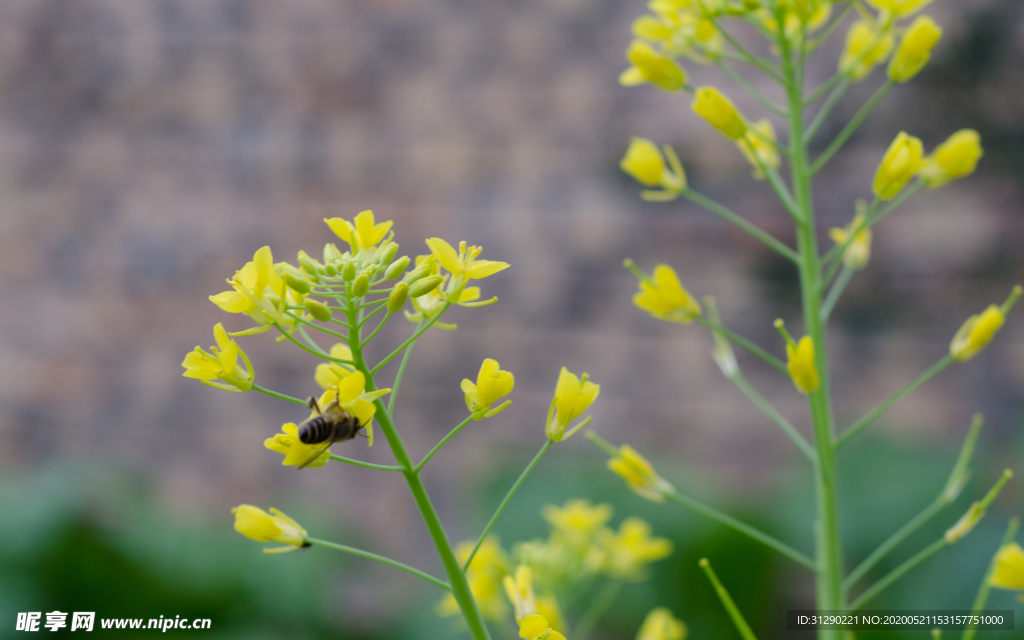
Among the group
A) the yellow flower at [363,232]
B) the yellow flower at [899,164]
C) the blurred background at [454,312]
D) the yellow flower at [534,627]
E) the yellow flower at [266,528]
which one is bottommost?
the yellow flower at [534,627]

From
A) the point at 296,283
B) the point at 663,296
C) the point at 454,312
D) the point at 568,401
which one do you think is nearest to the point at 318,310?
the point at 296,283

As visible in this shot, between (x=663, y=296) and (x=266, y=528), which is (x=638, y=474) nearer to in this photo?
(x=663, y=296)

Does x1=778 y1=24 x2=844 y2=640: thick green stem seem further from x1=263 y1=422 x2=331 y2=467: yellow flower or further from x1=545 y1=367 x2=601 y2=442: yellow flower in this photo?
x1=263 y1=422 x2=331 y2=467: yellow flower

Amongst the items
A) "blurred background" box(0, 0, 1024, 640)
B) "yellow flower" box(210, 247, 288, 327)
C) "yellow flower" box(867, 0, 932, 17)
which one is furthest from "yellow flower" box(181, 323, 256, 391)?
"blurred background" box(0, 0, 1024, 640)

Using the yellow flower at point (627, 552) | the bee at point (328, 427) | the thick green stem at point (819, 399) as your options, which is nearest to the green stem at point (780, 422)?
the thick green stem at point (819, 399)

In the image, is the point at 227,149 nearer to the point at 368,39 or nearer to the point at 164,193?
the point at 164,193

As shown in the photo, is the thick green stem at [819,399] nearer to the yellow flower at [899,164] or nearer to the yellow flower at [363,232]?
the yellow flower at [899,164]

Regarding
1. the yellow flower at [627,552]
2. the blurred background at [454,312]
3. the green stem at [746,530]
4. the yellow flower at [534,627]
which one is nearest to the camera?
the yellow flower at [534,627]
